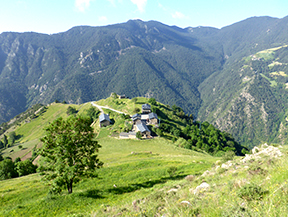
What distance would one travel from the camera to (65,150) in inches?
765

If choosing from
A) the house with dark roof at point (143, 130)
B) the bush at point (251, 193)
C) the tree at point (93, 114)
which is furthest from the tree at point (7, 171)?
the tree at point (93, 114)

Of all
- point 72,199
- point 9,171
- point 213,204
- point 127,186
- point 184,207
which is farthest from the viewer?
point 9,171

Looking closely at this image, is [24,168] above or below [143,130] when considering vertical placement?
above

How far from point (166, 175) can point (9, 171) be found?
45699mm

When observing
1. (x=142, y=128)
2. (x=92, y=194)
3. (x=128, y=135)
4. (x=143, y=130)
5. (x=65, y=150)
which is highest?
(x=65, y=150)

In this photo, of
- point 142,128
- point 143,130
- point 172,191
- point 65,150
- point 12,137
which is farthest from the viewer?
point 12,137

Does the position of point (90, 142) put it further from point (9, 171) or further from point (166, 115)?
point (166, 115)

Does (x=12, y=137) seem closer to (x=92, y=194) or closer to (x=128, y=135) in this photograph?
(x=128, y=135)

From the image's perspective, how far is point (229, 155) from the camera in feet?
106

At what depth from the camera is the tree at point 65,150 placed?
1822 cm

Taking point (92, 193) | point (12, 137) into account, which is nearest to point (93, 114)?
point (12, 137)

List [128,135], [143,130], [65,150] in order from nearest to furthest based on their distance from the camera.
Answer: [65,150] → [128,135] → [143,130]

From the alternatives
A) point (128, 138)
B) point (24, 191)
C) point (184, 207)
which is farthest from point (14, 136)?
point (184, 207)

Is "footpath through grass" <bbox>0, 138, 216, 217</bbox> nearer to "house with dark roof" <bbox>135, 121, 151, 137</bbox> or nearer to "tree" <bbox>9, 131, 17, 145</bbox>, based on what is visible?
"house with dark roof" <bbox>135, 121, 151, 137</bbox>
